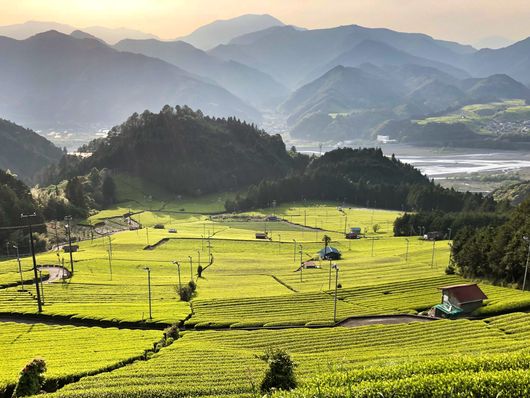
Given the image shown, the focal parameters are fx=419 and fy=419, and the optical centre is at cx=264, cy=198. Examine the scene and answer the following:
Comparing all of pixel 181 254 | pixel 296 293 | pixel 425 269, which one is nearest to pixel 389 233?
pixel 425 269

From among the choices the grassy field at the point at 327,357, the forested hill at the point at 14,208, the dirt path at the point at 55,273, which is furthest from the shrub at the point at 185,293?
the forested hill at the point at 14,208

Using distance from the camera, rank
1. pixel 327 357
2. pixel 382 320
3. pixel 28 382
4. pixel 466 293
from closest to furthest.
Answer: pixel 28 382 < pixel 327 357 < pixel 382 320 < pixel 466 293

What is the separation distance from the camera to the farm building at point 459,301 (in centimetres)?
5622

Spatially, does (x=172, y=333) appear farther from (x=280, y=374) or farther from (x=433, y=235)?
(x=433, y=235)

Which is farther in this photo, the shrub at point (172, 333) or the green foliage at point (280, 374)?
the shrub at point (172, 333)

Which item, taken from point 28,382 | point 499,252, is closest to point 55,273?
point 28,382

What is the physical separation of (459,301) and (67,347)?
48.8 m

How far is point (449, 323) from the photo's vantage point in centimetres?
5075

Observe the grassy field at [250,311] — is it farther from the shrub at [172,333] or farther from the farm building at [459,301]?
the farm building at [459,301]

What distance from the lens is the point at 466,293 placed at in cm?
5728

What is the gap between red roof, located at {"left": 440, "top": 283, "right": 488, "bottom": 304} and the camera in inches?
2231

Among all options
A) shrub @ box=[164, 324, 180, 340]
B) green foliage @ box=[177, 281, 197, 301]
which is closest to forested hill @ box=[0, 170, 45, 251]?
green foliage @ box=[177, 281, 197, 301]

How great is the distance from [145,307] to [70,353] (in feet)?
67.2

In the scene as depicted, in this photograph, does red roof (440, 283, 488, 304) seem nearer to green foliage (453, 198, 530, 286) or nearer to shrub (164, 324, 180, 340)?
green foliage (453, 198, 530, 286)
